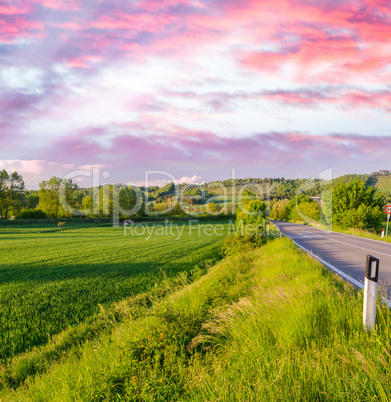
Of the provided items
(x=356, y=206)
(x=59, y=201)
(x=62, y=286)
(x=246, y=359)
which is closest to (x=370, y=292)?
(x=246, y=359)

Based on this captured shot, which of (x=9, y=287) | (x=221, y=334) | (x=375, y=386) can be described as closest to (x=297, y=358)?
(x=375, y=386)

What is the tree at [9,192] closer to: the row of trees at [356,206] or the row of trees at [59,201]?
the row of trees at [59,201]

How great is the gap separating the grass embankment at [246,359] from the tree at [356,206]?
1320 inches

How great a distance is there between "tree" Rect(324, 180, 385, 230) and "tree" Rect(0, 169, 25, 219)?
77059 millimetres

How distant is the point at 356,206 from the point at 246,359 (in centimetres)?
3897

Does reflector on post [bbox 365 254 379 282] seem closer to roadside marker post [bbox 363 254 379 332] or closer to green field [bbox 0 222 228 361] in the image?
roadside marker post [bbox 363 254 379 332]

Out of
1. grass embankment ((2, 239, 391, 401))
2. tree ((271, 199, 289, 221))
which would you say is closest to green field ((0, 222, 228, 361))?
grass embankment ((2, 239, 391, 401))

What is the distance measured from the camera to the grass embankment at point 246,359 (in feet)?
7.40

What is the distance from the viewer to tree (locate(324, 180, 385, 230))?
32.4m

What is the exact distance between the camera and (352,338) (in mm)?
3080

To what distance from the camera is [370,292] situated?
10.5 ft

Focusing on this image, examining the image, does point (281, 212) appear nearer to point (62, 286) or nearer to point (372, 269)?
point (62, 286)

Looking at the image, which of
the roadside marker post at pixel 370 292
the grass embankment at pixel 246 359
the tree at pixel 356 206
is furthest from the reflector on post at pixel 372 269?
the tree at pixel 356 206

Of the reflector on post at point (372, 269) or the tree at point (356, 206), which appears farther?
the tree at point (356, 206)
